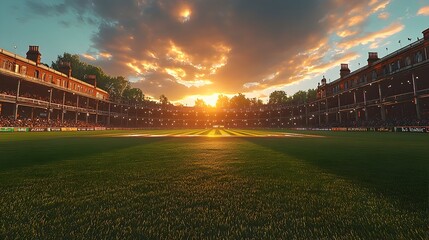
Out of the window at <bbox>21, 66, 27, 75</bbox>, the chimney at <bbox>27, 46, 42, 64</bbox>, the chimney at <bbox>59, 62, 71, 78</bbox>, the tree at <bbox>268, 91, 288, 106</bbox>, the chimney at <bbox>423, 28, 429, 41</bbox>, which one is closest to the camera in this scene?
the chimney at <bbox>423, 28, 429, 41</bbox>

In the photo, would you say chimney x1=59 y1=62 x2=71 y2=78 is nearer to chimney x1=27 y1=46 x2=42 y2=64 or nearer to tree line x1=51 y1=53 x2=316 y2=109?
tree line x1=51 y1=53 x2=316 y2=109

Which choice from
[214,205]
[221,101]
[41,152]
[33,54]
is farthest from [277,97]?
[214,205]

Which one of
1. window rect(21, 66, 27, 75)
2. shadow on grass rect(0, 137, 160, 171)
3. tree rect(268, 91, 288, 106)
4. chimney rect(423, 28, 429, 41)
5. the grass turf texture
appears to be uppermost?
tree rect(268, 91, 288, 106)

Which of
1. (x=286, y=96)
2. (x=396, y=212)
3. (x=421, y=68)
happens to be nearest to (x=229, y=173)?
(x=396, y=212)

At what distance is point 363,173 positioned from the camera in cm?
423

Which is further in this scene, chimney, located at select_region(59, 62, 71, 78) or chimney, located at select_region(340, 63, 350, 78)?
chimney, located at select_region(340, 63, 350, 78)

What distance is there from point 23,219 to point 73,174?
2131mm

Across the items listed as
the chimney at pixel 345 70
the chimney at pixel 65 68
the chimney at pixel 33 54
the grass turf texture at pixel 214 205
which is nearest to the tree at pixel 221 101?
the chimney at pixel 345 70

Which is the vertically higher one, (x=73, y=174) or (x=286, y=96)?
(x=286, y=96)

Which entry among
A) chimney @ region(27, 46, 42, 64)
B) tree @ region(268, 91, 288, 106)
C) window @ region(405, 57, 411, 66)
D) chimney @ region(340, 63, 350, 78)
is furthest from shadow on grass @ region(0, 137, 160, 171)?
tree @ region(268, 91, 288, 106)

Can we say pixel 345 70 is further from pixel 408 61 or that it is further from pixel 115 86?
pixel 115 86

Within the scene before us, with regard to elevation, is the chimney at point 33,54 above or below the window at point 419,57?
above

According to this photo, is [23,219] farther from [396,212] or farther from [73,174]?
[396,212]

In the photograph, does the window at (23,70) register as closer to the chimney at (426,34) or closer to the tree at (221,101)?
the chimney at (426,34)
